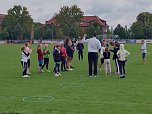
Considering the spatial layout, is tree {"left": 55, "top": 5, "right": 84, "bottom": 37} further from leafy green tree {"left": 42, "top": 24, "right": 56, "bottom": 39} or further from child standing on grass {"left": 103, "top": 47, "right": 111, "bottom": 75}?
child standing on grass {"left": 103, "top": 47, "right": 111, "bottom": 75}

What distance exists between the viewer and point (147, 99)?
41.8 ft

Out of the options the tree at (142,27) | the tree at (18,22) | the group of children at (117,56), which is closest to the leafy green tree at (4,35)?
the tree at (18,22)

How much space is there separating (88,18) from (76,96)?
17624 centimetres

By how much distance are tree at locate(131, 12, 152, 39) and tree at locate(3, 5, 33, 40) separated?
35150 millimetres

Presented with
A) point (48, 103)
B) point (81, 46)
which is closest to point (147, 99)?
point (48, 103)

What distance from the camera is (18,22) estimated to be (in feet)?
459

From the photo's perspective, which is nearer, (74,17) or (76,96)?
(76,96)

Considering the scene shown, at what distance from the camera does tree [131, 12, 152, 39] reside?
12888 cm

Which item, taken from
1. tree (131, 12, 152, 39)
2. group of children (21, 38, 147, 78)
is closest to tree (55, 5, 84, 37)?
tree (131, 12, 152, 39)

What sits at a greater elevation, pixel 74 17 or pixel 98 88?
pixel 74 17

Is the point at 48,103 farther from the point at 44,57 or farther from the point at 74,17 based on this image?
the point at 74,17

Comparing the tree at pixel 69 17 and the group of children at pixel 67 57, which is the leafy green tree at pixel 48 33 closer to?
the tree at pixel 69 17

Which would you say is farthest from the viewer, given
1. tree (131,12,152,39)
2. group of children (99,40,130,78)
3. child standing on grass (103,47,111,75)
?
tree (131,12,152,39)

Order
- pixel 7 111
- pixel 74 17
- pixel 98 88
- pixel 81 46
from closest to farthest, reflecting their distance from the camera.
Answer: pixel 7 111 < pixel 98 88 < pixel 81 46 < pixel 74 17
